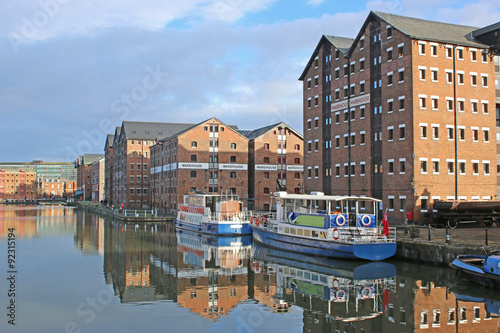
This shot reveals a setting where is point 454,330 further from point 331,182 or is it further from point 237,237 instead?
point 331,182

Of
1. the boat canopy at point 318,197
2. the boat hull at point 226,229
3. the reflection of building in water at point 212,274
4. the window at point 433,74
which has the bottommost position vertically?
the reflection of building in water at point 212,274

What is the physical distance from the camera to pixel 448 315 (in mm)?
19469

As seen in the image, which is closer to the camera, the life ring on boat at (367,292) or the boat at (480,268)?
the boat at (480,268)

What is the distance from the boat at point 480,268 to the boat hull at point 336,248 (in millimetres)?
5991

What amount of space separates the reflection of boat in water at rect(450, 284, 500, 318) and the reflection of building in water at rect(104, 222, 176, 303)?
14.5 m

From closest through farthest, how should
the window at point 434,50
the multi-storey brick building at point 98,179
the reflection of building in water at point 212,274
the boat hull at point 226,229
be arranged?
1. the reflection of building in water at point 212,274
2. the window at point 434,50
3. the boat hull at point 226,229
4. the multi-storey brick building at point 98,179

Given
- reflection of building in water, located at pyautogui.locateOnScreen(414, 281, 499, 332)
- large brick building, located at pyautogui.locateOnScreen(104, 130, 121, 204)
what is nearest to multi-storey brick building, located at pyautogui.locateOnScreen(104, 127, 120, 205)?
large brick building, located at pyautogui.locateOnScreen(104, 130, 121, 204)

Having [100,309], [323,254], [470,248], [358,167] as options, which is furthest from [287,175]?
[100,309]

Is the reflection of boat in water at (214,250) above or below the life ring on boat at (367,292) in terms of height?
below

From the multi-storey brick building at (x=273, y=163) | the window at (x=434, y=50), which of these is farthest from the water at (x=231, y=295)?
the multi-storey brick building at (x=273, y=163)

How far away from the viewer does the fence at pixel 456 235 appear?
29.3 metres

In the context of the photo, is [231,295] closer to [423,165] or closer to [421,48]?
[423,165]

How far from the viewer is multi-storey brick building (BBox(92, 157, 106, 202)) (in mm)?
152625

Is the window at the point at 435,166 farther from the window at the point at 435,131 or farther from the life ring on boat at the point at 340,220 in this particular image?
the life ring on boat at the point at 340,220
